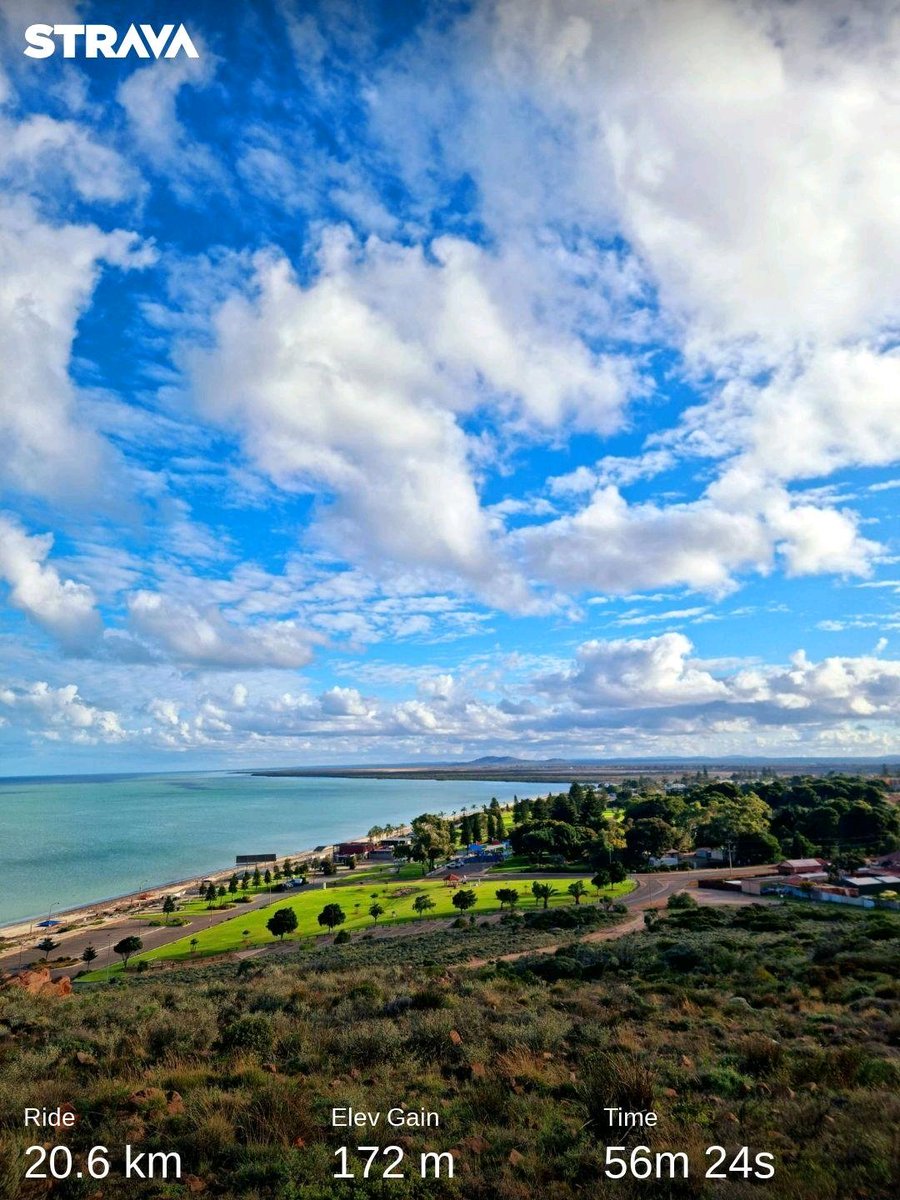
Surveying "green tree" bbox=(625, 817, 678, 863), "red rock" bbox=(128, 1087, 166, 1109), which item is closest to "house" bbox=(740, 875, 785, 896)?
"green tree" bbox=(625, 817, 678, 863)

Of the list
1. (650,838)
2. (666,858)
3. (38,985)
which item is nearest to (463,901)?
(38,985)

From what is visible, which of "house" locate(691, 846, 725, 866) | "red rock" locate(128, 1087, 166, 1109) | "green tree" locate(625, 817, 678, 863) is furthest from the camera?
"house" locate(691, 846, 725, 866)

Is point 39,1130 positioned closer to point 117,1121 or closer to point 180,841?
point 117,1121

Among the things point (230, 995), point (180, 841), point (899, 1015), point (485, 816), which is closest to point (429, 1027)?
point (230, 995)

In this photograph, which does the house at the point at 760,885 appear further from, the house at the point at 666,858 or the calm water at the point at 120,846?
the calm water at the point at 120,846

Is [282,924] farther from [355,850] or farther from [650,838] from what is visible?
[355,850]

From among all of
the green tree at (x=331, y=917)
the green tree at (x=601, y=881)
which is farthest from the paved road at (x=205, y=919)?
the green tree at (x=331, y=917)

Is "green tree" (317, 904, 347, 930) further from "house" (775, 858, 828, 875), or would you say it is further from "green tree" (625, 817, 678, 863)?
"house" (775, 858, 828, 875)
